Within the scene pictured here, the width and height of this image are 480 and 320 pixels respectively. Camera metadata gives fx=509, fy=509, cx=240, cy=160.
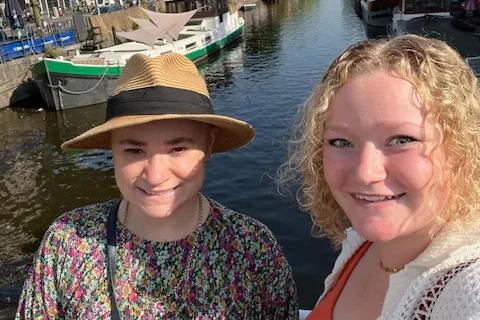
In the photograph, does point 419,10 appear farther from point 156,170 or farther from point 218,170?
point 156,170

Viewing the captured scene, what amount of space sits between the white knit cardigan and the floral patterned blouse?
2.06 feet

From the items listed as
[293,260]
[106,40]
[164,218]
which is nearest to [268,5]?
[106,40]

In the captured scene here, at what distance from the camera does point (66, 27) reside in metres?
23.2

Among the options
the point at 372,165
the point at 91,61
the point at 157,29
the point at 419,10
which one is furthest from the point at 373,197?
the point at 419,10

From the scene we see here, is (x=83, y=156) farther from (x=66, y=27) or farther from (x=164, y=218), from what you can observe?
(x=66, y=27)

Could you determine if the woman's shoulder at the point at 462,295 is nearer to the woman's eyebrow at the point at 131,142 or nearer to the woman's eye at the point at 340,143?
the woman's eye at the point at 340,143

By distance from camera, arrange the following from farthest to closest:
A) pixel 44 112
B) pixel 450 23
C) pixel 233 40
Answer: pixel 233 40 → pixel 450 23 → pixel 44 112

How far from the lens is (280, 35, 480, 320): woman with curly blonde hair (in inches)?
48.8

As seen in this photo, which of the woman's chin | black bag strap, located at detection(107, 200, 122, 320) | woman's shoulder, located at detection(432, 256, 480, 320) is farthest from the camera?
black bag strap, located at detection(107, 200, 122, 320)

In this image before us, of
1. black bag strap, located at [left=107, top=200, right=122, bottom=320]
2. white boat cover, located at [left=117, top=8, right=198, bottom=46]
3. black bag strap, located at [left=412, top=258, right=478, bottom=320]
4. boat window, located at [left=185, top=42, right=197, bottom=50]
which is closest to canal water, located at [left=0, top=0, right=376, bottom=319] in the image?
boat window, located at [left=185, top=42, right=197, bottom=50]

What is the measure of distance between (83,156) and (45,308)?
1067cm

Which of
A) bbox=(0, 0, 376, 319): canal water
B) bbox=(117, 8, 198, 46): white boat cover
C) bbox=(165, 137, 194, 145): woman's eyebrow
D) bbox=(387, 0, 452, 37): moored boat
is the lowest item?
bbox=(0, 0, 376, 319): canal water

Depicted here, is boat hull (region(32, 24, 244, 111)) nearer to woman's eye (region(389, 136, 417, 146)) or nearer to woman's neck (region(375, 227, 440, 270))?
woman's neck (region(375, 227, 440, 270))

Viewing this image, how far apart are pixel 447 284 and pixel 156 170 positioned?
0.97 metres
